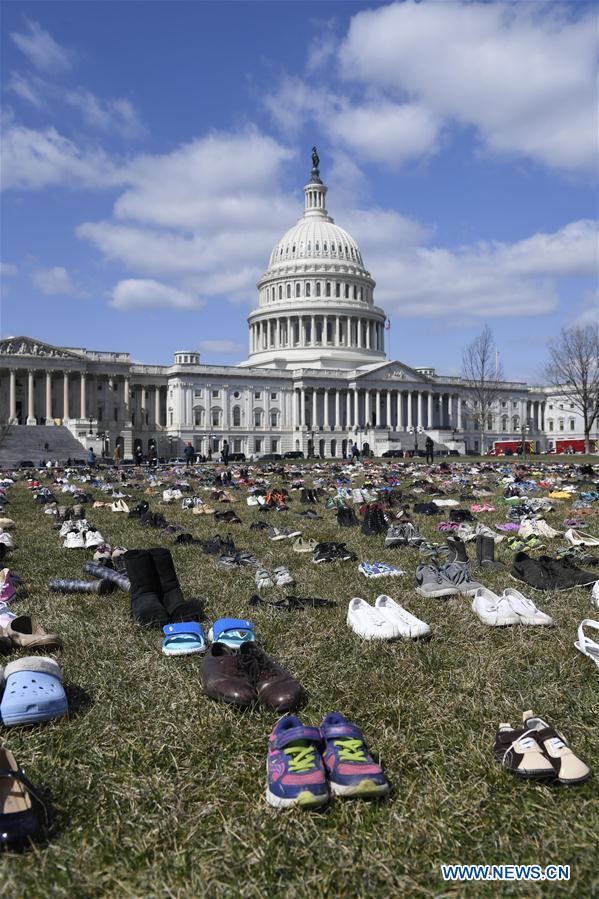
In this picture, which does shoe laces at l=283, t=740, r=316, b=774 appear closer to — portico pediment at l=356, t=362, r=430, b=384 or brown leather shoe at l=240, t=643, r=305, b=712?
brown leather shoe at l=240, t=643, r=305, b=712

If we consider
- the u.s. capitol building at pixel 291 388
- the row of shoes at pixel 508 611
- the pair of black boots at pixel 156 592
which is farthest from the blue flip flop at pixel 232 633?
the u.s. capitol building at pixel 291 388

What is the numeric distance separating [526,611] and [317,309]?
11351 centimetres

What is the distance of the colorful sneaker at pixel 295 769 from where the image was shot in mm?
3449

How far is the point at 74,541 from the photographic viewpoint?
11719 mm

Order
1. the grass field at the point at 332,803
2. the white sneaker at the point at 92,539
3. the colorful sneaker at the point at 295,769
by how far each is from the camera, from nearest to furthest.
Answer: the grass field at the point at 332,803, the colorful sneaker at the point at 295,769, the white sneaker at the point at 92,539

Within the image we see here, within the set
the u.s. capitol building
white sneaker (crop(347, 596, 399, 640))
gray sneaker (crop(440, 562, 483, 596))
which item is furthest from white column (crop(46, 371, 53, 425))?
white sneaker (crop(347, 596, 399, 640))

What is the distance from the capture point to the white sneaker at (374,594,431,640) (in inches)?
241

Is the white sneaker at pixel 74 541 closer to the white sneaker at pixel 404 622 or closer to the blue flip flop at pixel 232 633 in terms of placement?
the blue flip flop at pixel 232 633

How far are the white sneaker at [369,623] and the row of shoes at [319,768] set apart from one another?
2.23 metres

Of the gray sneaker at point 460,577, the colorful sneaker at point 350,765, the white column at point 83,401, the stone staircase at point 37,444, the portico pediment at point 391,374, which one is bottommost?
the colorful sneaker at point 350,765

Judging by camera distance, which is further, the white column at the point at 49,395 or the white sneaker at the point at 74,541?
the white column at the point at 49,395

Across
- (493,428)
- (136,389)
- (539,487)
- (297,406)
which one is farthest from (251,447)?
(539,487)

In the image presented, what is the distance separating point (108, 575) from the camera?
28.0 ft

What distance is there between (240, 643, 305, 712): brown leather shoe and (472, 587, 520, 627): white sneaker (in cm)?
251
